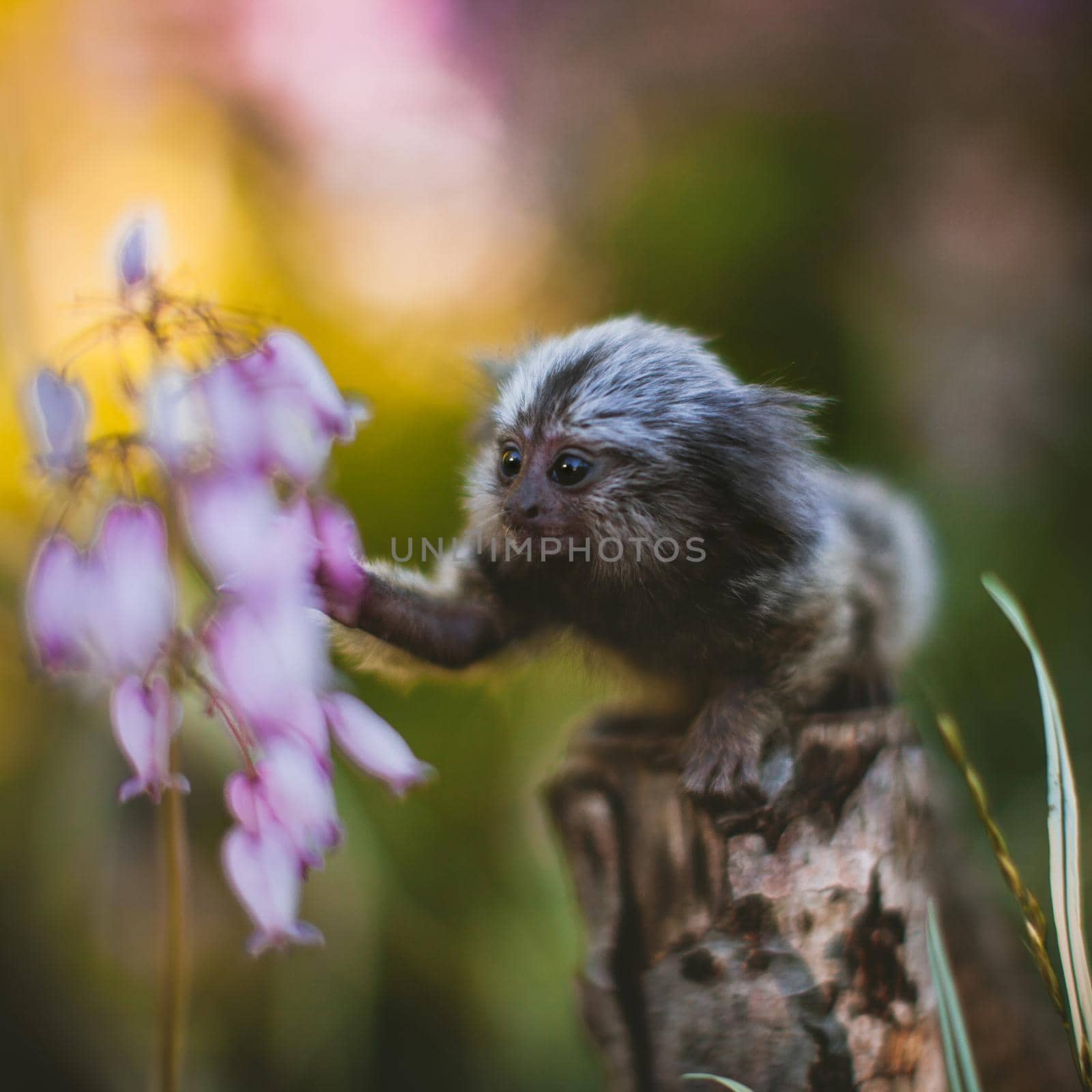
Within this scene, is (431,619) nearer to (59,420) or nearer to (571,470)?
(571,470)

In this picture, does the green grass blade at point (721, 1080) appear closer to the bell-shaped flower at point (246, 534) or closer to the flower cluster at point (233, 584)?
the flower cluster at point (233, 584)

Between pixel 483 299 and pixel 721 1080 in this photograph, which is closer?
pixel 721 1080

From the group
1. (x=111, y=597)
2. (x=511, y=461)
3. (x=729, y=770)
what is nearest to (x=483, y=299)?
(x=511, y=461)

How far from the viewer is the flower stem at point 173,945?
0.62 m

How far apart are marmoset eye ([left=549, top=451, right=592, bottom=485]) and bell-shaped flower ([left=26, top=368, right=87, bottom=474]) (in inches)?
13.5

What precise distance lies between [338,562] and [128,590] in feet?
0.41

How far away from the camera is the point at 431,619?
2.63 feet

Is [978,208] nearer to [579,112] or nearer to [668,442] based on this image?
[579,112]

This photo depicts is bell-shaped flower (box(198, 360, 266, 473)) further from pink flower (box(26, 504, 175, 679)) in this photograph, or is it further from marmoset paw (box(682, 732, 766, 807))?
marmoset paw (box(682, 732, 766, 807))

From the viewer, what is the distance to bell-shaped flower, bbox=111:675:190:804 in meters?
0.54

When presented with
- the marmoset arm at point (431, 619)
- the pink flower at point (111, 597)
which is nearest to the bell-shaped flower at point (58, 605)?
the pink flower at point (111, 597)

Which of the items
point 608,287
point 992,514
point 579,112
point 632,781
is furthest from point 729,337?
point 632,781

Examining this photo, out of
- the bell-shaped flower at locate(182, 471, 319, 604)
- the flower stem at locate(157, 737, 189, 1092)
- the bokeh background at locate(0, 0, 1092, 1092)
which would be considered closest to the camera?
the bell-shaped flower at locate(182, 471, 319, 604)

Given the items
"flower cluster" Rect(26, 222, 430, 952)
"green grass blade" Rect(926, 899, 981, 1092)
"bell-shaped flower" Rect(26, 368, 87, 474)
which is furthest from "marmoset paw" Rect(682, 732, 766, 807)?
"bell-shaped flower" Rect(26, 368, 87, 474)
